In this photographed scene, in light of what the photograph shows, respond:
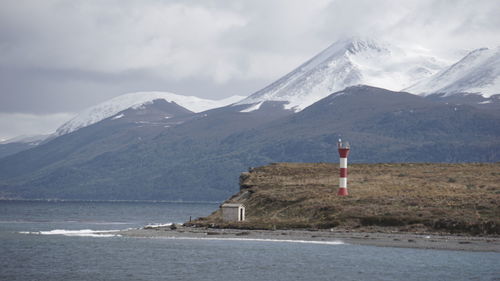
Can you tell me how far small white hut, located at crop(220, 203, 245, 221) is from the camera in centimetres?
8898

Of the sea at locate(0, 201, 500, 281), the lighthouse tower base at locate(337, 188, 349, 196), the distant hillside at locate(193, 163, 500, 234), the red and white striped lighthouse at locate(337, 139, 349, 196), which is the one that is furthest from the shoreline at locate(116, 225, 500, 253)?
the lighthouse tower base at locate(337, 188, 349, 196)

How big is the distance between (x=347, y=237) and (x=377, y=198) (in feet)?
42.2

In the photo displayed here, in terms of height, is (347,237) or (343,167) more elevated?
(343,167)

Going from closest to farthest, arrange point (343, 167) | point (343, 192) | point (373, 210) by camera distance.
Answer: point (373, 210), point (343, 167), point (343, 192)

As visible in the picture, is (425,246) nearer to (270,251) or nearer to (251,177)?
(270,251)

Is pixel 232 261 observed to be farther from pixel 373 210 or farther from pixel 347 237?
pixel 373 210

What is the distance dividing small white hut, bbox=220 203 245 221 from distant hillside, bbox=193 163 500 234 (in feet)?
3.86

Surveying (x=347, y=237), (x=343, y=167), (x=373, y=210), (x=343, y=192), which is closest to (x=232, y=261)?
(x=347, y=237)

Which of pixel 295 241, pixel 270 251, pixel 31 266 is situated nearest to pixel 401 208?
pixel 295 241

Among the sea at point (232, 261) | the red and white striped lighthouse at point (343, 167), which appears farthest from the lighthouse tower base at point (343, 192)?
the sea at point (232, 261)

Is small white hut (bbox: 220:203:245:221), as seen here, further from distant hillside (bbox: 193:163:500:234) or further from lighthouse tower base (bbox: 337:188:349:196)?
lighthouse tower base (bbox: 337:188:349:196)

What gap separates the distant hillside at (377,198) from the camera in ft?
265

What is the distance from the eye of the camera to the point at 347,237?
77750mm

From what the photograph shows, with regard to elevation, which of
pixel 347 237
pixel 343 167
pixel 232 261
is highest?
pixel 343 167
